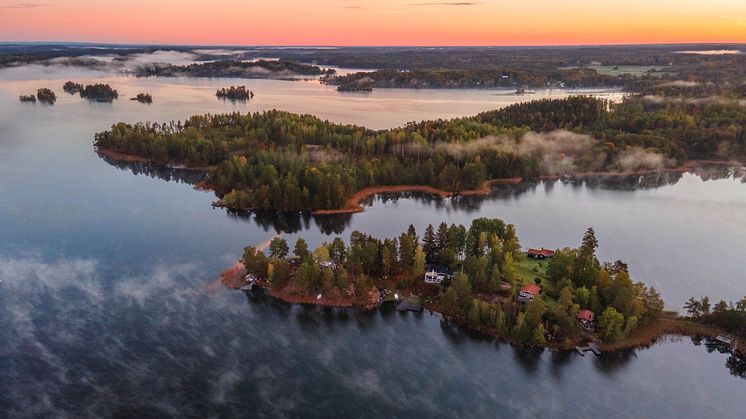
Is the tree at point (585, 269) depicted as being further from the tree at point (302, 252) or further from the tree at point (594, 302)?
the tree at point (302, 252)

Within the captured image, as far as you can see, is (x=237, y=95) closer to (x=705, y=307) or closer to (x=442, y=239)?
(x=442, y=239)

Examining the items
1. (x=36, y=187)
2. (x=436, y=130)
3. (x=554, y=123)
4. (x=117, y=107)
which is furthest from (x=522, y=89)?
(x=36, y=187)

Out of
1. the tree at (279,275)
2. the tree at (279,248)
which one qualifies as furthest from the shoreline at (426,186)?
the tree at (279,275)

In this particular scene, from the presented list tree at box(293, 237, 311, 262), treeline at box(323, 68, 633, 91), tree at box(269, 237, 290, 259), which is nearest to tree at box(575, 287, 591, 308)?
tree at box(293, 237, 311, 262)

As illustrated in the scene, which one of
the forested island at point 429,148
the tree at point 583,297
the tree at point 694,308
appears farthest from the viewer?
the forested island at point 429,148

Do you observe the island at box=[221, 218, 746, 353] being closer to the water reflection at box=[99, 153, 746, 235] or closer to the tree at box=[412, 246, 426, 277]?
the tree at box=[412, 246, 426, 277]
